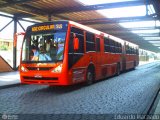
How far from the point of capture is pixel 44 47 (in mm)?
11086

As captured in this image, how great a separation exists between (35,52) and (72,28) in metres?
1.76

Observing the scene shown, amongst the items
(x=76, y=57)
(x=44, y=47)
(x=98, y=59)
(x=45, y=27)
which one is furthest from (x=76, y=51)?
(x=98, y=59)

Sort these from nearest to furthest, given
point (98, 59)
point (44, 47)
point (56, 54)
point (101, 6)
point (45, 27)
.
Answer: point (56, 54) < point (44, 47) < point (45, 27) < point (98, 59) < point (101, 6)

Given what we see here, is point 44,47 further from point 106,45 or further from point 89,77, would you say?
point 106,45

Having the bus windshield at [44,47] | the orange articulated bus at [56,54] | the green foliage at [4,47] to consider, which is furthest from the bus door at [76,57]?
the green foliage at [4,47]

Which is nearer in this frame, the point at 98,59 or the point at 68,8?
the point at 98,59

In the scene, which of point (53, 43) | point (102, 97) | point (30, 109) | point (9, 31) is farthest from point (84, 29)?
point (9, 31)

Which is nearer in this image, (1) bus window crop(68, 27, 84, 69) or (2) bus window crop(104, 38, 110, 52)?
(1) bus window crop(68, 27, 84, 69)

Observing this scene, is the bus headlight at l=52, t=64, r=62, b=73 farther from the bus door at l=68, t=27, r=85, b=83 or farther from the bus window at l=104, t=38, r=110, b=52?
the bus window at l=104, t=38, r=110, b=52

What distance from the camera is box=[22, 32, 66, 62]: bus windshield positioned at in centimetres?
1082

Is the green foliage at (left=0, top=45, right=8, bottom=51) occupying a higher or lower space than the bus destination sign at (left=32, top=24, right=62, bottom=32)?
lower

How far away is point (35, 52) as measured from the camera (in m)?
11.2

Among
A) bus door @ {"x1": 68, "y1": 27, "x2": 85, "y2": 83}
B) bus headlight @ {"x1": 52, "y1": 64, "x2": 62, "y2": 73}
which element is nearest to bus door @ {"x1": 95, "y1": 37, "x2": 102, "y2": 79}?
bus door @ {"x1": 68, "y1": 27, "x2": 85, "y2": 83}

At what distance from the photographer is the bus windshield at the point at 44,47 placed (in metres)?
10.8
